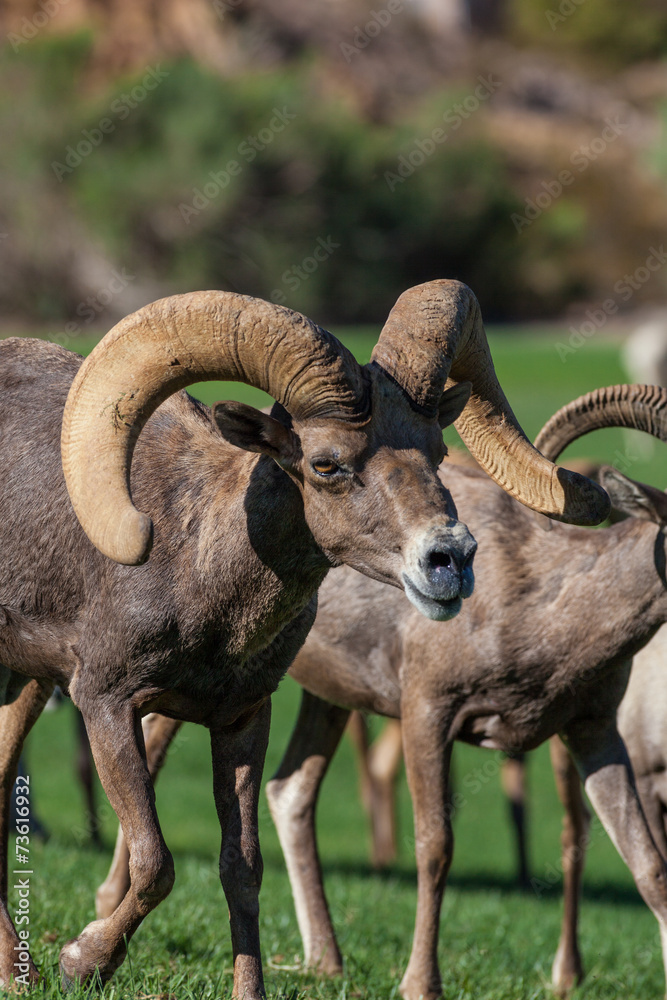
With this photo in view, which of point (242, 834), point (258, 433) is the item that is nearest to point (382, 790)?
point (242, 834)

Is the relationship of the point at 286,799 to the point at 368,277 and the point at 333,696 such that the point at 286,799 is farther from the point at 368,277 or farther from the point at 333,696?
the point at 368,277

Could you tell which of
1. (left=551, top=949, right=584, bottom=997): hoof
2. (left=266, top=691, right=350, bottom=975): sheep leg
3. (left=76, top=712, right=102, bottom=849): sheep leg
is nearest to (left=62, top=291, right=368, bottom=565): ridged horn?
(left=266, top=691, right=350, bottom=975): sheep leg

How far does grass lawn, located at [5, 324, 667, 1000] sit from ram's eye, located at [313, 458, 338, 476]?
1.98 m

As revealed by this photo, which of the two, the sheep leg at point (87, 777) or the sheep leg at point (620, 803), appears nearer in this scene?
the sheep leg at point (620, 803)

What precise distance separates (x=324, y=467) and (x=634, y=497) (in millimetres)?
2131

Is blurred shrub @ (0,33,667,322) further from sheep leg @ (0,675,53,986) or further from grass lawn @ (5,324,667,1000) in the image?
sheep leg @ (0,675,53,986)

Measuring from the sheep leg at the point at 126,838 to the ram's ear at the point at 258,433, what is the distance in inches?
40.5

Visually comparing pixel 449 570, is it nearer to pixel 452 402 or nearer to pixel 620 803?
pixel 452 402

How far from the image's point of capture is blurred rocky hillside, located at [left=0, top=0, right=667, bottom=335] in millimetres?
60156

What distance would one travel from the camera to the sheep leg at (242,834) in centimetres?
491

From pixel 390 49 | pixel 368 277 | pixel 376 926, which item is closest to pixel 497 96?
pixel 390 49

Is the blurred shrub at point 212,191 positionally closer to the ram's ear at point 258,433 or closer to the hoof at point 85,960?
the ram's ear at point 258,433

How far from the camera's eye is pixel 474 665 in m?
6.30

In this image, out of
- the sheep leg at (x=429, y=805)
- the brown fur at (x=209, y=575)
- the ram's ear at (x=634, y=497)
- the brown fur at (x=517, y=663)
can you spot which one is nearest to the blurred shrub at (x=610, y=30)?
the brown fur at (x=517, y=663)
